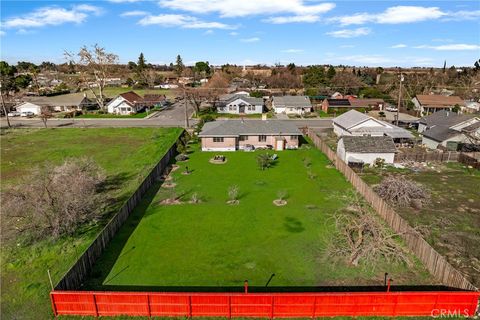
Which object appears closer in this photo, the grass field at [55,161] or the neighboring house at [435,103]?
the grass field at [55,161]

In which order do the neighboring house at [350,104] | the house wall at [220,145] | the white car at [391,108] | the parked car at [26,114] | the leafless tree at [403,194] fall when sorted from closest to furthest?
the leafless tree at [403,194], the house wall at [220,145], the parked car at [26,114], the neighboring house at [350,104], the white car at [391,108]

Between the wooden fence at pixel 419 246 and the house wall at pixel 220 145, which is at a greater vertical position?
the house wall at pixel 220 145

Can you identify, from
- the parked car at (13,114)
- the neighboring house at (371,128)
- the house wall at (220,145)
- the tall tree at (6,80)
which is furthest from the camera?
the tall tree at (6,80)

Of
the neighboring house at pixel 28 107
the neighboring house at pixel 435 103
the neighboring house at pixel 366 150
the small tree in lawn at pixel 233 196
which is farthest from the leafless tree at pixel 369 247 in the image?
the neighboring house at pixel 28 107

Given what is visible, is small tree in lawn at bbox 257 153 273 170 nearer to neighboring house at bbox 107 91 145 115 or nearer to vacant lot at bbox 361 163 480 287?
vacant lot at bbox 361 163 480 287

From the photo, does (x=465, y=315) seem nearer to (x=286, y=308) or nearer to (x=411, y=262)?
(x=411, y=262)

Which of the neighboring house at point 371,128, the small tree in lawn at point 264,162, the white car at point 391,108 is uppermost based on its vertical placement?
the neighboring house at point 371,128

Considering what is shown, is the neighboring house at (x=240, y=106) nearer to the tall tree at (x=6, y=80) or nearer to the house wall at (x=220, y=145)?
the house wall at (x=220, y=145)

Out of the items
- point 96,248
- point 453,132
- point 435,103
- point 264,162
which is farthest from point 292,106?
point 96,248
